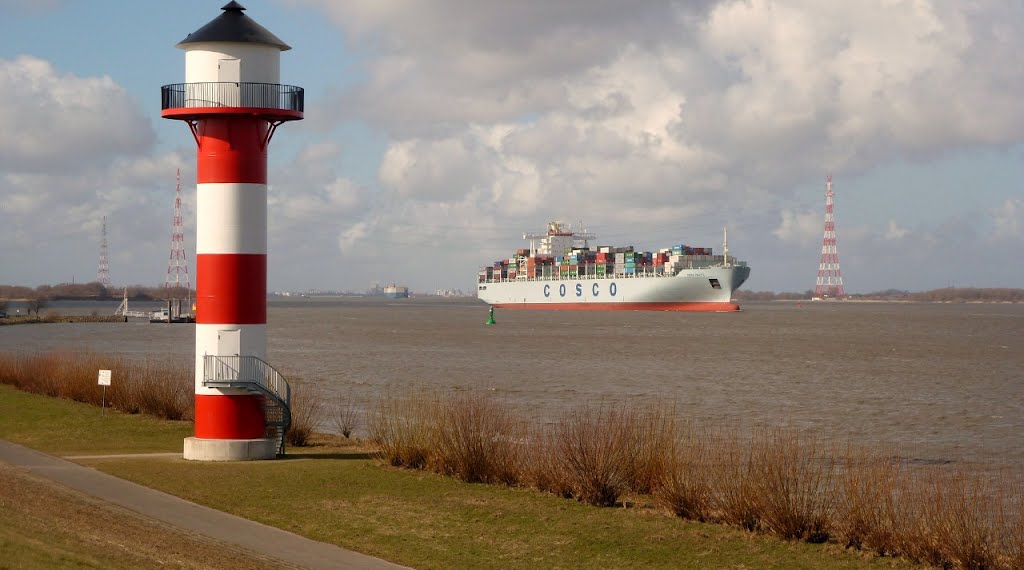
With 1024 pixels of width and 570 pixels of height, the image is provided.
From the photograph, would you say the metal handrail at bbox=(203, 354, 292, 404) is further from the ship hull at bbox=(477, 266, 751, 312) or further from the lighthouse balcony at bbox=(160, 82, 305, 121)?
the ship hull at bbox=(477, 266, 751, 312)

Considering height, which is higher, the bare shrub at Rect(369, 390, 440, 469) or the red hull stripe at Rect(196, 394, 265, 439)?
the red hull stripe at Rect(196, 394, 265, 439)

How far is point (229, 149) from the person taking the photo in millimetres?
15617

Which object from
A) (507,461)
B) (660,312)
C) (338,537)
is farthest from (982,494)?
(660,312)

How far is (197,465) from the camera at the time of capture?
1552 cm

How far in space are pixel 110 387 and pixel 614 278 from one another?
110436mm

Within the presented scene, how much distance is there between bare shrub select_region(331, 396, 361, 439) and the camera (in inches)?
847

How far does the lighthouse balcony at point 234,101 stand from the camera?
51.2 ft

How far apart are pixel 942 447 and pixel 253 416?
47.3 feet

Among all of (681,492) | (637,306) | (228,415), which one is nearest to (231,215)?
(228,415)

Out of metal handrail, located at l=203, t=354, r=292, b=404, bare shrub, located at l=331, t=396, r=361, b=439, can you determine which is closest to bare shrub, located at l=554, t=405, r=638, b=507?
metal handrail, located at l=203, t=354, r=292, b=404

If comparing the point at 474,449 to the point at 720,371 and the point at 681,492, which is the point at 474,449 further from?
the point at 720,371

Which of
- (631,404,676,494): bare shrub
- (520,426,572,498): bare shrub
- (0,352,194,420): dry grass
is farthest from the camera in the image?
(0,352,194,420): dry grass

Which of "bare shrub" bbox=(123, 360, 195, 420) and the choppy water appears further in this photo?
the choppy water

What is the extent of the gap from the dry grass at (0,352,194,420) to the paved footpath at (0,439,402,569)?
22.1 feet
